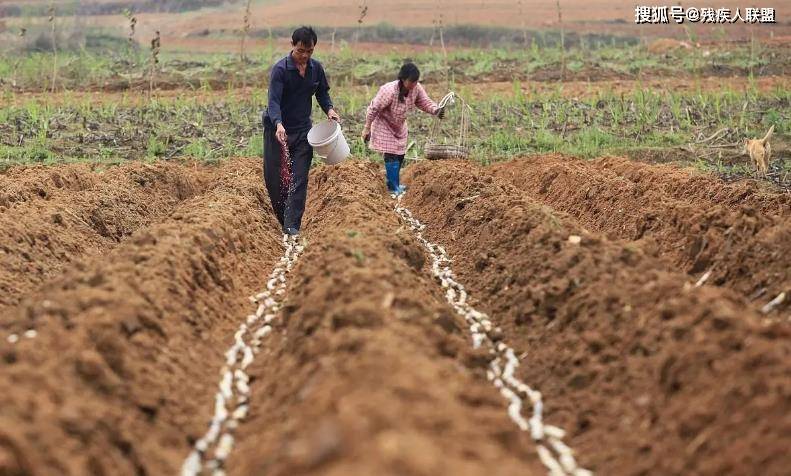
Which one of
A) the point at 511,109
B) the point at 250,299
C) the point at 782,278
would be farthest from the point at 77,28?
the point at 782,278

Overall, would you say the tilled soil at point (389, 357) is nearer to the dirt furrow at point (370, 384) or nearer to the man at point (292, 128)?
the dirt furrow at point (370, 384)

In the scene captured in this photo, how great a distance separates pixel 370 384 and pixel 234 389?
1632mm

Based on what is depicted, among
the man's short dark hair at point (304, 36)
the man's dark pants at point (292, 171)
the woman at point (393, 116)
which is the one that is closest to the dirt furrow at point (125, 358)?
the man's dark pants at point (292, 171)

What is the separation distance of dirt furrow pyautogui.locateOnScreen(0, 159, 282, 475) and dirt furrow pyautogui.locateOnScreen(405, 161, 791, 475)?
5.29 ft

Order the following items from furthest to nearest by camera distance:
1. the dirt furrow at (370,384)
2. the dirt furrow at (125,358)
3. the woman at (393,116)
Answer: the woman at (393,116)
the dirt furrow at (125,358)
the dirt furrow at (370,384)

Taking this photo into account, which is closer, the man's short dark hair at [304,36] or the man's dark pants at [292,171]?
the man's short dark hair at [304,36]

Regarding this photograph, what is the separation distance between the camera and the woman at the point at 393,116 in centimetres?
1034

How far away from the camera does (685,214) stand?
23.3 feet

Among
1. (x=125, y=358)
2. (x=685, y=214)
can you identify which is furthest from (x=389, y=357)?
(x=685, y=214)

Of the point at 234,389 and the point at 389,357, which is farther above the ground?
the point at 389,357

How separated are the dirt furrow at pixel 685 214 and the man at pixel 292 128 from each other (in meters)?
2.51

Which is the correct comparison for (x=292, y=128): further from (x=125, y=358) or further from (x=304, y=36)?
(x=125, y=358)

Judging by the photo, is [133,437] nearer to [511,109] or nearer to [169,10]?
[511,109]

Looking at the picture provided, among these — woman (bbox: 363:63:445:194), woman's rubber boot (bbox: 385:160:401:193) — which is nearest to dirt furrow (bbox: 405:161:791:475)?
woman (bbox: 363:63:445:194)
